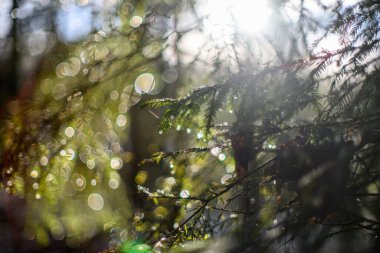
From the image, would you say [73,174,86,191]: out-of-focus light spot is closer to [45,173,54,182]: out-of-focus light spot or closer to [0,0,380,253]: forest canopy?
[0,0,380,253]: forest canopy

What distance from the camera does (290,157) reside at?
8.79 ft

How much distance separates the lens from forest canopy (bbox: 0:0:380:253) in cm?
242

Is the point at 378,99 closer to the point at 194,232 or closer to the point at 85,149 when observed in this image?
the point at 194,232

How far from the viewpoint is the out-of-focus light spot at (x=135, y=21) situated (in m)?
3.12

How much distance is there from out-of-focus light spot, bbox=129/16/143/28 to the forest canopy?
1 cm

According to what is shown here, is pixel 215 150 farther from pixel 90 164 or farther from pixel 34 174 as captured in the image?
pixel 34 174

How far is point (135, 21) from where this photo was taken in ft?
10.4

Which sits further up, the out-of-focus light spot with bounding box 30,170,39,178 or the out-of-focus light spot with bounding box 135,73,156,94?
the out-of-focus light spot with bounding box 135,73,156,94

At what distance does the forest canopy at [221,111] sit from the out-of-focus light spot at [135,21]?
1 cm

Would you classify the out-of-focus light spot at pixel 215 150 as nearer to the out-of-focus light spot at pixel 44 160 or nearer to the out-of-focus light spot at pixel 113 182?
the out-of-focus light spot at pixel 44 160

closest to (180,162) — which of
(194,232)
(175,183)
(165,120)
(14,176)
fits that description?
(175,183)

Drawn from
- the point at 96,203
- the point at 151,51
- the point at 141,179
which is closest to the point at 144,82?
the point at 151,51

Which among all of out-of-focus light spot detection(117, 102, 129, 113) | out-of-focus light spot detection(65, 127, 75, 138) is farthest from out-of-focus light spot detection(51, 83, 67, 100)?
out-of-focus light spot detection(117, 102, 129, 113)

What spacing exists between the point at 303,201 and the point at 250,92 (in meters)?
0.85
